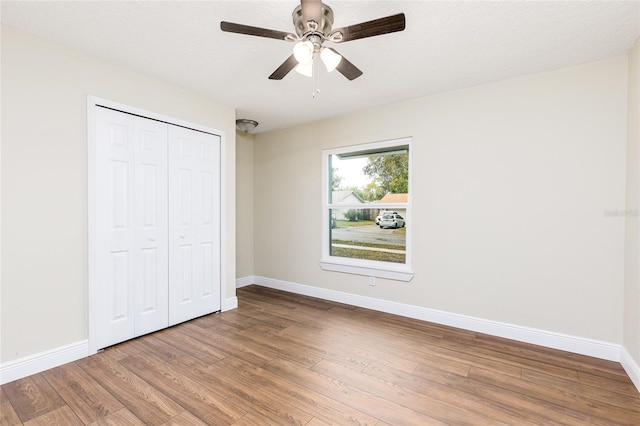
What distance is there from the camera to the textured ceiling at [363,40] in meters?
1.87

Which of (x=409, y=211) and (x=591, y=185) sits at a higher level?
(x=591, y=185)

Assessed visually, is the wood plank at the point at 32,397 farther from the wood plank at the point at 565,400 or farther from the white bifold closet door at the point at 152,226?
the wood plank at the point at 565,400

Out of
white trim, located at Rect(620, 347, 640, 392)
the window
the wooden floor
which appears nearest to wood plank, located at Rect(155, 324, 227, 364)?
the wooden floor

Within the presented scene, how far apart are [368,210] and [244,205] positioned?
2.13 m

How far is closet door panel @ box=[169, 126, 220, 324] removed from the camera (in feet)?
10.2

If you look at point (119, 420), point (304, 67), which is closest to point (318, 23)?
point (304, 67)

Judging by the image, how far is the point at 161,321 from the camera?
2.99 meters

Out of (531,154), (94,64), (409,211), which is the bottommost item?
(409,211)

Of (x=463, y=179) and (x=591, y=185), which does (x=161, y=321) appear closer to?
(x=463, y=179)

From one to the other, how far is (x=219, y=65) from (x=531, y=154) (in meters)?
2.98

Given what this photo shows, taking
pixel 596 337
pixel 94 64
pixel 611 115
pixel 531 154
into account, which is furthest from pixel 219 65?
pixel 596 337

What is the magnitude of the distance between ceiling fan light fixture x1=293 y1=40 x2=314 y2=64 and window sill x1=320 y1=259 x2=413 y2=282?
8.36ft

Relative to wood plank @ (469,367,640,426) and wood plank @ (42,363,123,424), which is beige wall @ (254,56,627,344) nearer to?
wood plank @ (469,367,640,426)

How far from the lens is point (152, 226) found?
292cm
